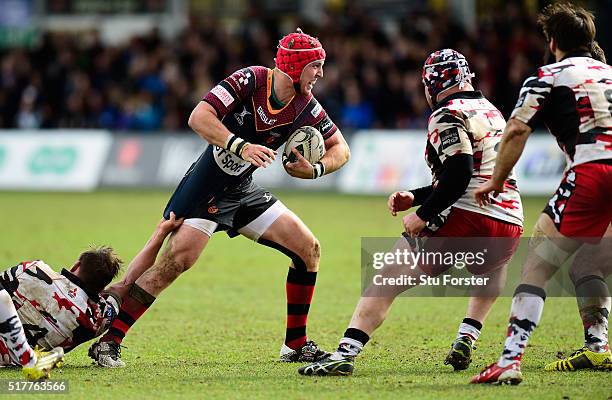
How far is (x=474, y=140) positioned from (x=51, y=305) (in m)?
2.93

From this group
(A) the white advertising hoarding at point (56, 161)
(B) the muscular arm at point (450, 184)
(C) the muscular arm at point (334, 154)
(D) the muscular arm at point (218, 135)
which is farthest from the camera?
(A) the white advertising hoarding at point (56, 161)

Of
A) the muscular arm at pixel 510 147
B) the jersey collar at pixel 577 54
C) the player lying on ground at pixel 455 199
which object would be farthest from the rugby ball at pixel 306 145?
the jersey collar at pixel 577 54

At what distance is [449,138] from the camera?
696cm

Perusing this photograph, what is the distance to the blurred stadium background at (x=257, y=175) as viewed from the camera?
296 inches

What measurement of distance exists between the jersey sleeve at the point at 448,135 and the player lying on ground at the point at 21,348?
2.66m

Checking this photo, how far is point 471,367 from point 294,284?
1444 mm

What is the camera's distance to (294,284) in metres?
8.02

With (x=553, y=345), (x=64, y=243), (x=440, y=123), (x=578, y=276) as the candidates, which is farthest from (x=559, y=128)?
(x=64, y=243)

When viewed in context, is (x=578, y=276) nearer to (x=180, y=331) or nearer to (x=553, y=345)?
(x=553, y=345)

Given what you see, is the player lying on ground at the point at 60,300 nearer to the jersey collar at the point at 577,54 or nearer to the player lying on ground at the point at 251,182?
the player lying on ground at the point at 251,182

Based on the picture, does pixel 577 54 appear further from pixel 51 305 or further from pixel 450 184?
pixel 51 305

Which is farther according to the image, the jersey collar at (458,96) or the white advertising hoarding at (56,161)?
the white advertising hoarding at (56,161)

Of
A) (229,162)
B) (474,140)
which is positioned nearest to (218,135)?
(229,162)

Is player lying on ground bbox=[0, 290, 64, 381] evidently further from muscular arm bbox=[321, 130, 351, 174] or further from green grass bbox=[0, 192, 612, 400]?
muscular arm bbox=[321, 130, 351, 174]
